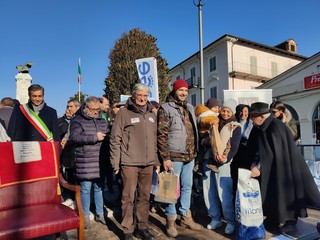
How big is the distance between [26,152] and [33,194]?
18.6 inches

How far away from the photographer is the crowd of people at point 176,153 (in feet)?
10.8

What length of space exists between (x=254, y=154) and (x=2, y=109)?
13.7 feet

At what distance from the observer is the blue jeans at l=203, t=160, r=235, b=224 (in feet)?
11.8

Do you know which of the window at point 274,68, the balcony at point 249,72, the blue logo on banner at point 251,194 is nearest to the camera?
the blue logo on banner at point 251,194

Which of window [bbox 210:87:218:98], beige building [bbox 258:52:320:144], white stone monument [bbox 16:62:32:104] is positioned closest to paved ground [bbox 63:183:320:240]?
white stone monument [bbox 16:62:32:104]

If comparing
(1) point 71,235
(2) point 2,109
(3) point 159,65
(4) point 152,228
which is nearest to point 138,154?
(4) point 152,228

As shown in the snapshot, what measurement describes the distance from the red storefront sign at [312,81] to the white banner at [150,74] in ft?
49.3

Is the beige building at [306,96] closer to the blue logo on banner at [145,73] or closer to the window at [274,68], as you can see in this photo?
the window at [274,68]

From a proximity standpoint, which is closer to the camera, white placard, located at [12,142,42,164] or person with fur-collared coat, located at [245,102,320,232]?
white placard, located at [12,142,42,164]

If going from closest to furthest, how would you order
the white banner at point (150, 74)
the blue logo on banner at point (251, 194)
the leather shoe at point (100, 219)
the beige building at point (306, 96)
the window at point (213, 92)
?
the blue logo on banner at point (251, 194)
the leather shoe at point (100, 219)
the white banner at point (150, 74)
the beige building at point (306, 96)
the window at point (213, 92)

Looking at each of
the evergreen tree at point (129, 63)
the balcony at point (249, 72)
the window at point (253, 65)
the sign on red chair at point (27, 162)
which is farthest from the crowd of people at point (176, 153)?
the window at point (253, 65)

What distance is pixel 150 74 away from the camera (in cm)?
649

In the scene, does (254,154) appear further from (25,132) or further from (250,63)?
(250,63)

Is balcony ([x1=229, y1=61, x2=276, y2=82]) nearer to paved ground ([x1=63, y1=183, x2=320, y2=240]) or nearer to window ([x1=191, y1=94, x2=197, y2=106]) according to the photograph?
window ([x1=191, y1=94, x2=197, y2=106])
